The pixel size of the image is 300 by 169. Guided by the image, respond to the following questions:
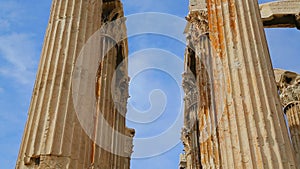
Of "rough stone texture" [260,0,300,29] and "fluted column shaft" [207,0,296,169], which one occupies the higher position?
"rough stone texture" [260,0,300,29]

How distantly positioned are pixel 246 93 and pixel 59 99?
3658 mm

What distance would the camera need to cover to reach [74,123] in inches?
299

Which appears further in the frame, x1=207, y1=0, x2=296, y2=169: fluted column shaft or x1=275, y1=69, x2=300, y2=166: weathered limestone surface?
x1=275, y1=69, x2=300, y2=166: weathered limestone surface

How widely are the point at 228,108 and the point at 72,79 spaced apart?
318 centimetres

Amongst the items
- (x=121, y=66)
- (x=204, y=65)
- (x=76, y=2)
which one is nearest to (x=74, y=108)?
(x=76, y=2)

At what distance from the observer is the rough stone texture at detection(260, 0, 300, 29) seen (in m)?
17.7

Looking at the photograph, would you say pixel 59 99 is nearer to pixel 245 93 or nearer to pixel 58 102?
pixel 58 102

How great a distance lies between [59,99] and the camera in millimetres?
7723

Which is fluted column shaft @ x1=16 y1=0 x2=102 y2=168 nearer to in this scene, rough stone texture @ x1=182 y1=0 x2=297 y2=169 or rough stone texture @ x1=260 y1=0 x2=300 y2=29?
rough stone texture @ x1=182 y1=0 x2=297 y2=169

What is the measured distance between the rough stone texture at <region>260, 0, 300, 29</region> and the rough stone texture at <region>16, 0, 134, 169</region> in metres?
9.87

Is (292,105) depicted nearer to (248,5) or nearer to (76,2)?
(248,5)

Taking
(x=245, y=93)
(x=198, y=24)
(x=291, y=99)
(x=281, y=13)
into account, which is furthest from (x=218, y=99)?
(x=291, y=99)

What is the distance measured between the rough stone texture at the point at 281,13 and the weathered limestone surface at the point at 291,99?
292 cm

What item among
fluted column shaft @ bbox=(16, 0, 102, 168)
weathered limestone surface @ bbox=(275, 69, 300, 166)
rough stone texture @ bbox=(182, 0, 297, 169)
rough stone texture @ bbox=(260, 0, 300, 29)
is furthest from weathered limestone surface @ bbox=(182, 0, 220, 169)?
fluted column shaft @ bbox=(16, 0, 102, 168)
